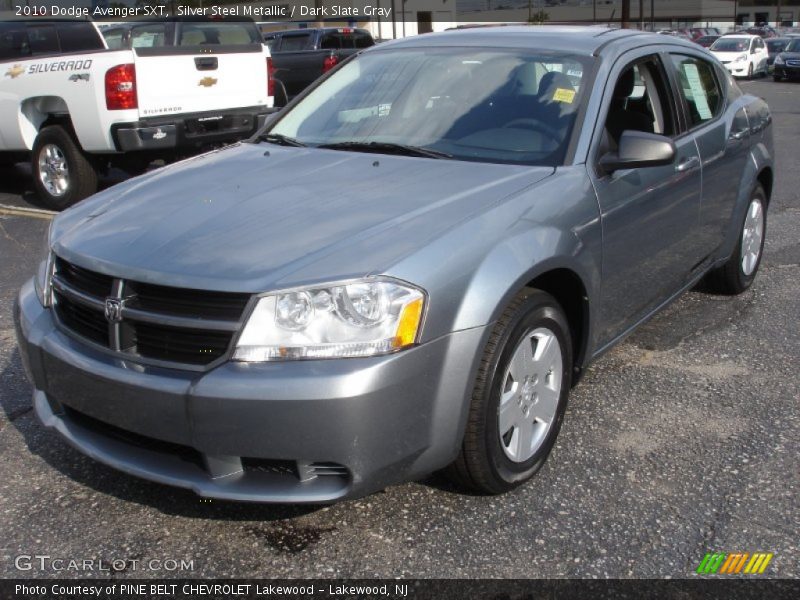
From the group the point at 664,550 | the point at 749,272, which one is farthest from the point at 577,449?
the point at 749,272

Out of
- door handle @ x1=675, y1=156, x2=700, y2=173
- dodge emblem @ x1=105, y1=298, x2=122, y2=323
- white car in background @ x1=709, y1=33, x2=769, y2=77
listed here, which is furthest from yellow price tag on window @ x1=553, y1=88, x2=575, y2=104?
white car in background @ x1=709, y1=33, x2=769, y2=77

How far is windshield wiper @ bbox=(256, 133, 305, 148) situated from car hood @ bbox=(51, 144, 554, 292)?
0.77ft

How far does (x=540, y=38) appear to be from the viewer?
411cm

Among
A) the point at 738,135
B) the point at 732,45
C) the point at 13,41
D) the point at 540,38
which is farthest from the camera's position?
the point at 732,45

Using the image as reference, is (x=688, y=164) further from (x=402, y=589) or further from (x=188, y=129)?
(x=188, y=129)

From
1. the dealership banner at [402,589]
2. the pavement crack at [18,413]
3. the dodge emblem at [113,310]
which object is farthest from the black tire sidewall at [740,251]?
the pavement crack at [18,413]

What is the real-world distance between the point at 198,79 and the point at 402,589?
6.89 metres

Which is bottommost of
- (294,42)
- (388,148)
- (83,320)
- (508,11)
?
(83,320)

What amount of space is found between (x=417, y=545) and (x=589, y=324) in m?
1.17

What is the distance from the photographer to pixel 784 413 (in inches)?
150

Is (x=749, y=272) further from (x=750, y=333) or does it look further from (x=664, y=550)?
(x=664, y=550)

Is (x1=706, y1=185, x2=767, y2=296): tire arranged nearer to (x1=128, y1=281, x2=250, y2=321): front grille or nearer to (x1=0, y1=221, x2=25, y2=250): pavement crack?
(x1=128, y1=281, x2=250, y2=321): front grille

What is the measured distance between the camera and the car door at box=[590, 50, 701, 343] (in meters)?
3.58

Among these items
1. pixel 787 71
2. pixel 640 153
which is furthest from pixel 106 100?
pixel 787 71
